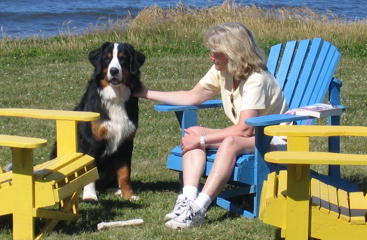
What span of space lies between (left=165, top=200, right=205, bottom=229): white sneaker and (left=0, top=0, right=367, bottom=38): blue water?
1460cm

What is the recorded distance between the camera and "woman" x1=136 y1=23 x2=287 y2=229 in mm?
5062

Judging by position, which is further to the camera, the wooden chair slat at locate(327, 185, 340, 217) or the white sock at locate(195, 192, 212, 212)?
the white sock at locate(195, 192, 212, 212)

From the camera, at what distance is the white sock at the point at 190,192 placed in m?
5.07

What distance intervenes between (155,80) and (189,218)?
5.63m

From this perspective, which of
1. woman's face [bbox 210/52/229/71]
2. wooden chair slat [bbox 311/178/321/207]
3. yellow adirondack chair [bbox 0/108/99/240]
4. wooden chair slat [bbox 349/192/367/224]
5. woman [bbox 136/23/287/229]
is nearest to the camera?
wooden chair slat [bbox 349/192/367/224]

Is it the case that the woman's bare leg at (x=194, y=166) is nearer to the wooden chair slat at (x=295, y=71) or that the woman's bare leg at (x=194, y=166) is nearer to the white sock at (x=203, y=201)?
the white sock at (x=203, y=201)

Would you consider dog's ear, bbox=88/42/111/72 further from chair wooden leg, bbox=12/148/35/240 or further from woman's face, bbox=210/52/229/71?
chair wooden leg, bbox=12/148/35/240

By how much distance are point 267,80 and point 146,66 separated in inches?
244

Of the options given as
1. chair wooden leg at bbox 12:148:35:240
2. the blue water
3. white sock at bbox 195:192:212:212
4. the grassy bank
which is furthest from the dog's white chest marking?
the blue water

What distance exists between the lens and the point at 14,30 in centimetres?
2109

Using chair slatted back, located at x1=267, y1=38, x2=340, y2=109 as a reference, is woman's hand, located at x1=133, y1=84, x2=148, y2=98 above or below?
below

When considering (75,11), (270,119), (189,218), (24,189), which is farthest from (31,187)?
(75,11)

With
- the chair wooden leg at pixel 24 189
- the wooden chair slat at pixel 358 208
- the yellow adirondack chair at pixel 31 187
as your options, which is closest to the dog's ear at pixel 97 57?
the yellow adirondack chair at pixel 31 187

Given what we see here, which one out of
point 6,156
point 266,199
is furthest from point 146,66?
point 266,199
